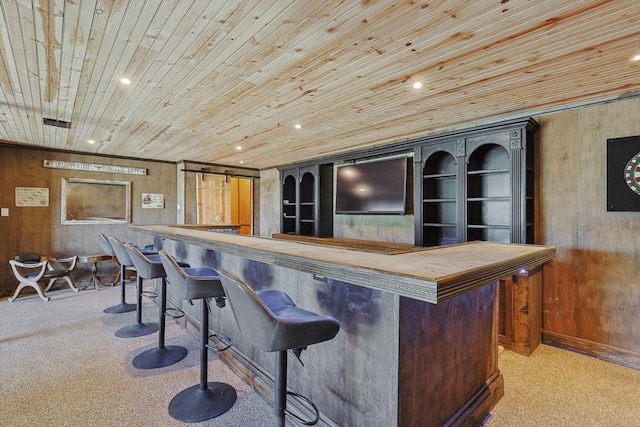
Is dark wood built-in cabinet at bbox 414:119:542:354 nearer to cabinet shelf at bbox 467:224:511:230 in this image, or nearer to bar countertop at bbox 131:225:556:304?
cabinet shelf at bbox 467:224:511:230

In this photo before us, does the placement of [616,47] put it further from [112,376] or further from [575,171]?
[112,376]

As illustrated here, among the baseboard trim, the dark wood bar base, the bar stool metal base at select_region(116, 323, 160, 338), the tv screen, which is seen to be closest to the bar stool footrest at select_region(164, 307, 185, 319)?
the bar stool metal base at select_region(116, 323, 160, 338)

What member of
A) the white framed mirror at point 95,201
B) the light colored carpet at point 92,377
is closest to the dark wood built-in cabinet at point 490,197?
the light colored carpet at point 92,377

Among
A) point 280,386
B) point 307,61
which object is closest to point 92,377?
point 280,386

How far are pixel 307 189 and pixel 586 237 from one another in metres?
4.14

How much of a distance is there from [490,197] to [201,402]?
3289 millimetres

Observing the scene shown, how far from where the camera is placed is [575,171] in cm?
295

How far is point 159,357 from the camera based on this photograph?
2.61 m

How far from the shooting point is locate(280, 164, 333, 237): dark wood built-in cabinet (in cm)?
539

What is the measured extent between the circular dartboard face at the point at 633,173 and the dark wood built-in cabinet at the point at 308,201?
379 centimetres

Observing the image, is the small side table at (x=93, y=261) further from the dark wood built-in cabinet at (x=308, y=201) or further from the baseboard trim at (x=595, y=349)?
the baseboard trim at (x=595, y=349)

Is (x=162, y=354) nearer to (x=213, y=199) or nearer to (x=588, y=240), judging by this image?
(x=588, y=240)

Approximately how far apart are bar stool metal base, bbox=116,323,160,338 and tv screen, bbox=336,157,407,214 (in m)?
3.10

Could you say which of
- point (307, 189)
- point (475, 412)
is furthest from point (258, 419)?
point (307, 189)
